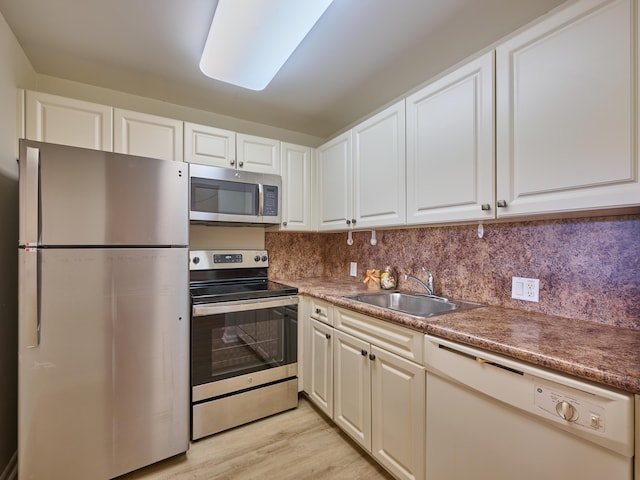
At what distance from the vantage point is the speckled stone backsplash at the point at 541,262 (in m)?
1.17

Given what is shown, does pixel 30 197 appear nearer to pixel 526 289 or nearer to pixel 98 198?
pixel 98 198

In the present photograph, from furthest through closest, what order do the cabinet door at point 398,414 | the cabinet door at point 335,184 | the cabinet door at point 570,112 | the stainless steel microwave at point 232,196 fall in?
the cabinet door at point 335,184
the stainless steel microwave at point 232,196
the cabinet door at point 398,414
the cabinet door at point 570,112

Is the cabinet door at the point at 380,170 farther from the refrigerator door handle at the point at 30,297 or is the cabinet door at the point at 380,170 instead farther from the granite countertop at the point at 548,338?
the refrigerator door handle at the point at 30,297

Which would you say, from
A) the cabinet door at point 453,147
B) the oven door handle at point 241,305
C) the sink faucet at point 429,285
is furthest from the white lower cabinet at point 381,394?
the cabinet door at point 453,147

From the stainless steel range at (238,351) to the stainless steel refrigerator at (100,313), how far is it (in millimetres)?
139

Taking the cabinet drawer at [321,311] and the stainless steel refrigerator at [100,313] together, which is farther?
the cabinet drawer at [321,311]

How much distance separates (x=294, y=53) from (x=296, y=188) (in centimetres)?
105

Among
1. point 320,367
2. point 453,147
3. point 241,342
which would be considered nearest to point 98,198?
point 241,342

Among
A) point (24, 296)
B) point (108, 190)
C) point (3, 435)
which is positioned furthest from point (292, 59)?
point (3, 435)

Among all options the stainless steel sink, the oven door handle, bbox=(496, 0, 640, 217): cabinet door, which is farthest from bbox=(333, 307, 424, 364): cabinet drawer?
bbox=(496, 0, 640, 217): cabinet door

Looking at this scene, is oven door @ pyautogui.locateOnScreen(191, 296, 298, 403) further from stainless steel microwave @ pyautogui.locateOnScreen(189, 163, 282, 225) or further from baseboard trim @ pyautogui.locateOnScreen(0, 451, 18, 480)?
baseboard trim @ pyautogui.locateOnScreen(0, 451, 18, 480)

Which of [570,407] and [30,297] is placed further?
[30,297]

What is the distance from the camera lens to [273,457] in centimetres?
168

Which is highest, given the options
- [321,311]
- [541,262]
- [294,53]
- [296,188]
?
[294,53]
